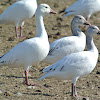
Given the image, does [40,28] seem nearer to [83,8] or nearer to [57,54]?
[57,54]

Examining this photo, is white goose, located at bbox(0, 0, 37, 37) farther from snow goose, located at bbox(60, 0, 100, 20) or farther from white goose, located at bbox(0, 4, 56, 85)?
white goose, located at bbox(0, 4, 56, 85)

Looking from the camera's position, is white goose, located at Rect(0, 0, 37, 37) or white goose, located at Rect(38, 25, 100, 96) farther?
white goose, located at Rect(0, 0, 37, 37)

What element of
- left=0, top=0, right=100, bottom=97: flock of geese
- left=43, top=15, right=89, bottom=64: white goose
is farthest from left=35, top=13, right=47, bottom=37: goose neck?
left=43, top=15, right=89, bottom=64: white goose

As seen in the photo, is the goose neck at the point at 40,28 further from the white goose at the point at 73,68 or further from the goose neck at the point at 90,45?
the white goose at the point at 73,68

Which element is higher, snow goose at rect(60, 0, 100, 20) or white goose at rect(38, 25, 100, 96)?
snow goose at rect(60, 0, 100, 20)

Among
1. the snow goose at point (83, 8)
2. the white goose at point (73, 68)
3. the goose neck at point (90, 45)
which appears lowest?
the white goose at point (73, 68)

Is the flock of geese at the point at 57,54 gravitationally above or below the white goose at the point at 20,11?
below

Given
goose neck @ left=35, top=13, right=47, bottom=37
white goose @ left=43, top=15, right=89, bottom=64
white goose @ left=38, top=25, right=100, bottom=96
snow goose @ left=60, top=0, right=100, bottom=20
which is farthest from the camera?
snow goose @ left=60, top=0, right=100, bottom=20

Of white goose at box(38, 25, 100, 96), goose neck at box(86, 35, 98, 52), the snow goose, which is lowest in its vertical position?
white goose at box(38, 25, 100, 96)

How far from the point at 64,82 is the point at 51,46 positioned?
38.8 inches

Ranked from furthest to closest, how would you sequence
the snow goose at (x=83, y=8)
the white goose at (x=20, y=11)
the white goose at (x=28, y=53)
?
the snow goose at (x=83, y=8) < the white goose at (x=20, y=11) < the white goose at (x=28, y=53)

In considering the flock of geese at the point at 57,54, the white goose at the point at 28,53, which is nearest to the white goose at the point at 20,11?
the flock of geese at the point at 57,54

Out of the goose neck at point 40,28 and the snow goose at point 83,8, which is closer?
the goose neck at point 40,28

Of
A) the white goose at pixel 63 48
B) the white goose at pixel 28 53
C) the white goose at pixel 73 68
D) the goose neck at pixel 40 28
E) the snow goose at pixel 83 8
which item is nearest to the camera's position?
the white goose at pixel 73 68
